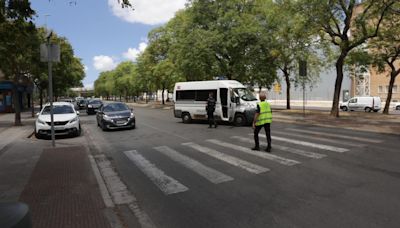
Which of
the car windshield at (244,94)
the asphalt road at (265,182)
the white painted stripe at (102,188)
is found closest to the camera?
the asphalt road at (265,182)

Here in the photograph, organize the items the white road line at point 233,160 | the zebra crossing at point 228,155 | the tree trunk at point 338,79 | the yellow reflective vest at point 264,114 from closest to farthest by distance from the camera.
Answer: the zebra crossing at point 228,155, the white road line at point 233,160, the yellow reflective vest at point 264,114, the tree trunk at point 338,79

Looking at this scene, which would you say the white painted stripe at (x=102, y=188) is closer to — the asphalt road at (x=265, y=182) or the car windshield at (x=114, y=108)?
the asphalt road at (x=265, y=182)

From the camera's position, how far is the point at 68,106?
15828 millimetres

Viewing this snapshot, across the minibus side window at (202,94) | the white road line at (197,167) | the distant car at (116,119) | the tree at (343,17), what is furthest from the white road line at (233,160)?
the tree at (343,17)

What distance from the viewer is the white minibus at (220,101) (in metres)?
17.2

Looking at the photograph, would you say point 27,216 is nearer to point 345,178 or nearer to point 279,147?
point 345,178

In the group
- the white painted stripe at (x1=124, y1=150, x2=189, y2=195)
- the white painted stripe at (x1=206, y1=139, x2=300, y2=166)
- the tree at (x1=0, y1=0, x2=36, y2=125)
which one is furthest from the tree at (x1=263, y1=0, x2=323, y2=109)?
the white painted stripe at (x1=124, y1=150, x2=189, y2=195)

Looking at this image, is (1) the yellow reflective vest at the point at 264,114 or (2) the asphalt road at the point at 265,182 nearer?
(2) the asphalt road at the point at 265,182

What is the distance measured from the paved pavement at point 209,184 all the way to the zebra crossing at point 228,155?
0.08 ft

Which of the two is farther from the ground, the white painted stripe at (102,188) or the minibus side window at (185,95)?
the minibus side window at (185,95)

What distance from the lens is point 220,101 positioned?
18.0m

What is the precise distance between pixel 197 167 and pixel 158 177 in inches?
44.8

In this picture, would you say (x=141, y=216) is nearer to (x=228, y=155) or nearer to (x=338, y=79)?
(x=228, y=155)

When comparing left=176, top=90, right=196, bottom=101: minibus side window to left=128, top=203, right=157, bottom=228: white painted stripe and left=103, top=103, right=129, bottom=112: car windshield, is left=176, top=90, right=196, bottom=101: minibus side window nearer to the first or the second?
left=103, top=103, right=129, bottom=112: car windshield
